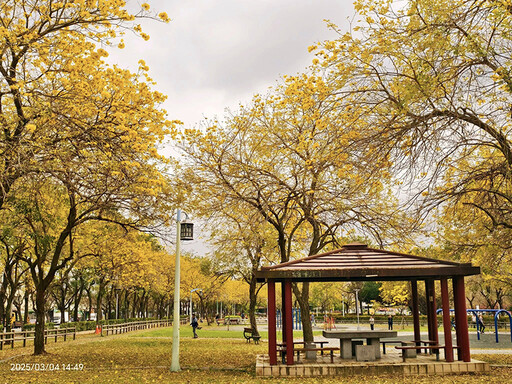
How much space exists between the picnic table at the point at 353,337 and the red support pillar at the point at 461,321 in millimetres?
1533

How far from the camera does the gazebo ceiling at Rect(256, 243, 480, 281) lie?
11656 mm

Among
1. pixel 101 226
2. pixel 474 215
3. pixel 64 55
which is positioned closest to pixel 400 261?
pixel 474 215

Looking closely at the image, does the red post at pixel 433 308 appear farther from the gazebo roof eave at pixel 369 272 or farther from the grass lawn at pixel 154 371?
the gazebo roof eave at pixel 369 272

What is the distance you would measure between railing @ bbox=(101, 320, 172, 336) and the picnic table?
22.7 m

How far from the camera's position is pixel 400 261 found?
12508 mm

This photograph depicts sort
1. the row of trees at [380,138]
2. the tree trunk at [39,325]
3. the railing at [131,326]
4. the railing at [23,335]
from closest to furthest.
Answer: the row of trees at [380,138] → the tree trunk at [39,325] → the railing at [23,335] → the railing at [131,326]

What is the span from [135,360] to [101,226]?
8830mm

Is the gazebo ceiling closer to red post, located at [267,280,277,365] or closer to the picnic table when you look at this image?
red post, located at [267,280,277,365]

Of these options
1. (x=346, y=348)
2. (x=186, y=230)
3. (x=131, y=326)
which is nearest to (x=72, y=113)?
(x=186, y=230)

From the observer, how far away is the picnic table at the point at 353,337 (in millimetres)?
12305

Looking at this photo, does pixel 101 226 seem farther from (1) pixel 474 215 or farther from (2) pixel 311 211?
(1) pixel 474 215

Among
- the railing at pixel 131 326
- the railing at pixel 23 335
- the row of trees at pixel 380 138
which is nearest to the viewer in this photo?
the row of trees at pixel 380 138

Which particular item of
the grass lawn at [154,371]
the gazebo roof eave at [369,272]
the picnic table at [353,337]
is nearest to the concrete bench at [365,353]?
the picnic table at [353,337]

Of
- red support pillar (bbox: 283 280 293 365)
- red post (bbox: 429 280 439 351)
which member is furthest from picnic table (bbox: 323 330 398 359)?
red post (bbox: 429 280 439 351)
